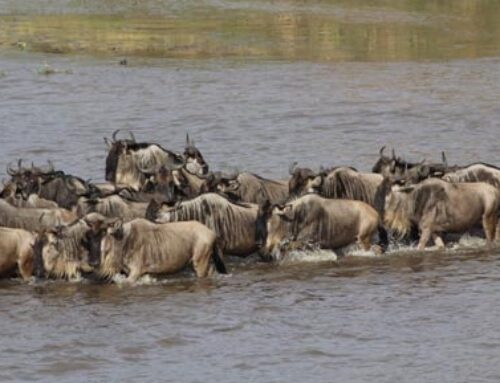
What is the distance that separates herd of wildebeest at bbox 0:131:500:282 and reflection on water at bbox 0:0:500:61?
621 inches

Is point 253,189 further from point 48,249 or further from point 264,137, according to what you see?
point 264,137

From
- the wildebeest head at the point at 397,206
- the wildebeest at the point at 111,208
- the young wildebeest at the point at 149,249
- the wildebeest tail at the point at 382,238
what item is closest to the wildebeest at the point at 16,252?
the young wildebeest at the point at 149,249

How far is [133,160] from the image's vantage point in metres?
15.5

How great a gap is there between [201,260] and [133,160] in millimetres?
3023

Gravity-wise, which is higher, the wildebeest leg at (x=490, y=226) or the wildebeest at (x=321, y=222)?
the wildebeest at (x=321, y=222)

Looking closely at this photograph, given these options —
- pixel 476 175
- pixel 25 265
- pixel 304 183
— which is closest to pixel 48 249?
pixel 25 265

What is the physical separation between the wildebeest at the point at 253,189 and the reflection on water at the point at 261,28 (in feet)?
51.4

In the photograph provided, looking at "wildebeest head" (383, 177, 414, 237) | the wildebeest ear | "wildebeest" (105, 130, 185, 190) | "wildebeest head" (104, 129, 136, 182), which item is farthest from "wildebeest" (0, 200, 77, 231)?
the wildebeest ear

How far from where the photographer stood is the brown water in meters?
10.8

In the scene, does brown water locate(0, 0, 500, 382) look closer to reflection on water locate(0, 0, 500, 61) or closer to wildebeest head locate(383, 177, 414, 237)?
reflection on water locate(0, 0, 500, 61)

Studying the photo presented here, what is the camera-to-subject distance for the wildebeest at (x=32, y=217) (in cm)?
1330

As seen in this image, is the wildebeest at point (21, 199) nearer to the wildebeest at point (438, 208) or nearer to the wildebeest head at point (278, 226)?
the wildebeest head at point (278, 226)

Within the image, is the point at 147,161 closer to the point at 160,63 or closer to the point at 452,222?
the point at 452,222

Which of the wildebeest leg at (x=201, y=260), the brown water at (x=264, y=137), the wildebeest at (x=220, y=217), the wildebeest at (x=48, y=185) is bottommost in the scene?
the brown water at (x=264, y=137)
